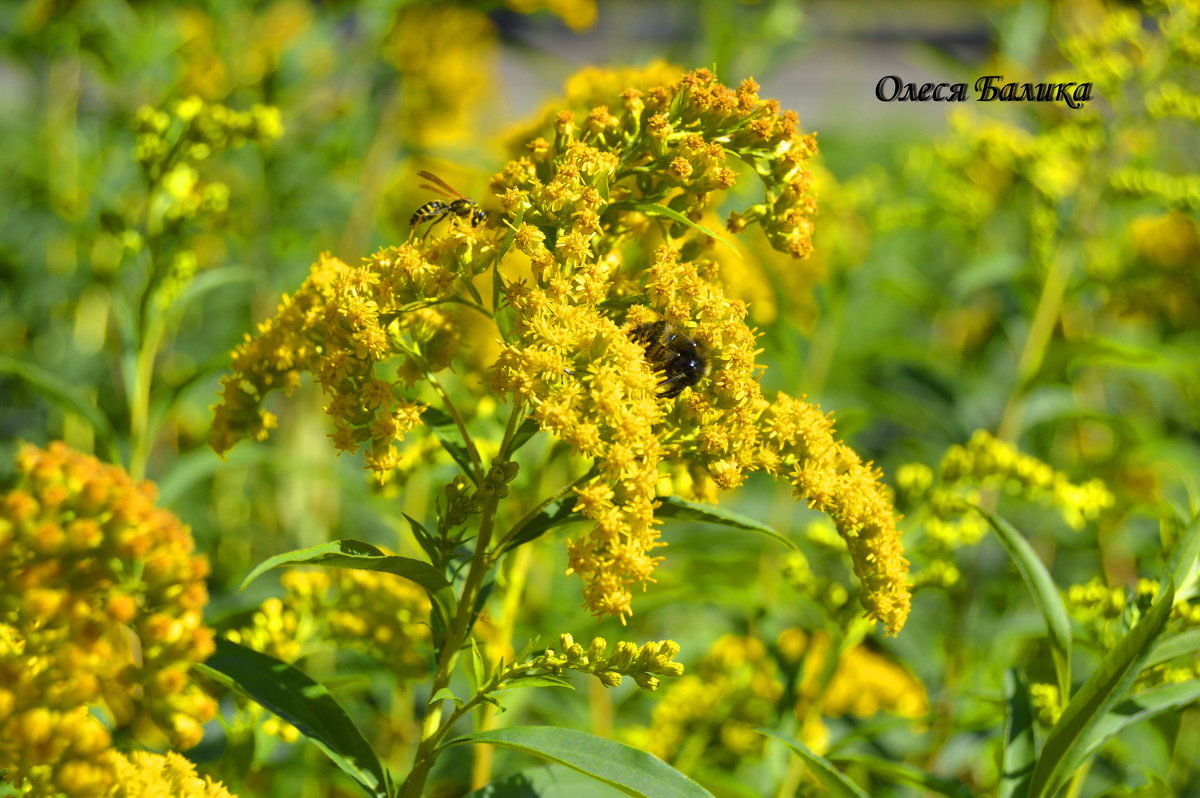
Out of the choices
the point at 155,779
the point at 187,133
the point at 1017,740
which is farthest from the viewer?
the point at 187,133

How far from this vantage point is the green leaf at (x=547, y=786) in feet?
5.56

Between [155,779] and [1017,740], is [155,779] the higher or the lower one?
the lower one

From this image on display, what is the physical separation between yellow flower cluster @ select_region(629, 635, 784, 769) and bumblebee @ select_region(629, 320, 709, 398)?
1.20 metres

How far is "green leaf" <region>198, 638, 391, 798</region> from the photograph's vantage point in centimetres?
160

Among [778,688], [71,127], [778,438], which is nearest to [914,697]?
[778,688]

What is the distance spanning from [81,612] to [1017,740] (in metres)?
1.66

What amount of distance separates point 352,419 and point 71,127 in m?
3.82

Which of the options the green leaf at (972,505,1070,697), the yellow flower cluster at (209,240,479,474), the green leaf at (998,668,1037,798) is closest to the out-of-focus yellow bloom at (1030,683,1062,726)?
the green leaf at (998,668,1037,798)

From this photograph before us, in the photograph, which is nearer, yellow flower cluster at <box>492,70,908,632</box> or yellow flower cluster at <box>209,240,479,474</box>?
yellow flower cluster at <box>492,70,908,632</box>

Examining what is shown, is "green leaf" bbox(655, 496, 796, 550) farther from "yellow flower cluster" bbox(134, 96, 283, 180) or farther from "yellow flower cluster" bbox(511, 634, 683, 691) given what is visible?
"yellow flower cluster" bbox(134, 96, 283, 180)

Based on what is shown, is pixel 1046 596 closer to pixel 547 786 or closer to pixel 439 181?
pixel 547 786

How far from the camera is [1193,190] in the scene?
3.42m

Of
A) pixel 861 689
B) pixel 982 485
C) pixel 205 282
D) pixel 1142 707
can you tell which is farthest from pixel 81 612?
pixel 861 689

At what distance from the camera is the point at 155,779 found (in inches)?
56.5
